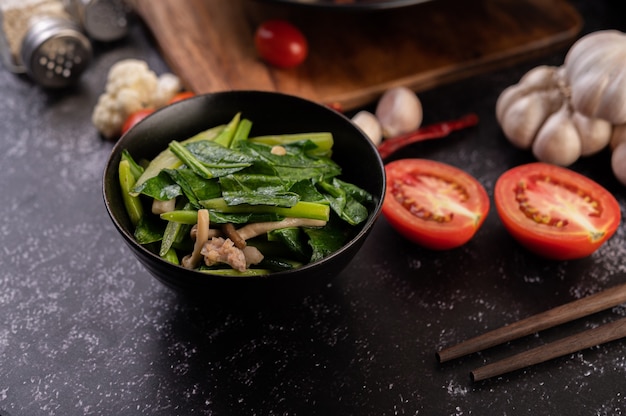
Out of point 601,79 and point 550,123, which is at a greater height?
point 601,79

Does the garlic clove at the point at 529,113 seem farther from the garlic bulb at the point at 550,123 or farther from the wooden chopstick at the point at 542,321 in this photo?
the wooden chopstick at the point at 542,321

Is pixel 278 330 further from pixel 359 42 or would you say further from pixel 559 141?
pixel 359 42

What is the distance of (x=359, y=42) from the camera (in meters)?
2.60

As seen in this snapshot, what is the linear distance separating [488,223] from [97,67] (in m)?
1.57

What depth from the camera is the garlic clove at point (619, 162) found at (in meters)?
2.05

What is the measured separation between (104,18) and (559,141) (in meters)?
1.72

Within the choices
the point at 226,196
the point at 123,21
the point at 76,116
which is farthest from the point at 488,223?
the point at 123,21

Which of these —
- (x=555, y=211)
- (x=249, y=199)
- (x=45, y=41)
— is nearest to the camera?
(x=249, y=199)

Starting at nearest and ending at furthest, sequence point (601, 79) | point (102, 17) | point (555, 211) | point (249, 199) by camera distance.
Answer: point (249, 199)
point (555, 211)
point (601, 79)
point (102, 17)

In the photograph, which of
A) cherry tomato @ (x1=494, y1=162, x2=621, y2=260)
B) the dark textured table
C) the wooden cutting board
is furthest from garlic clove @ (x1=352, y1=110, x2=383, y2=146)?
cherry tomato @ (x1=494, y1=162, x2=621, y2=260)

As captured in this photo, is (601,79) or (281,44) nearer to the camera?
(601,79)

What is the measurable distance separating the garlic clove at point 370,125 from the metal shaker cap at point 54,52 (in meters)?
1.02

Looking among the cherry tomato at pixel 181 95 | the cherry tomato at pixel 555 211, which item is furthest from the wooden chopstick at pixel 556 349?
the cherry tomato at pixel 181 95

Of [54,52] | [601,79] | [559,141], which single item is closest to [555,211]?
[559,141]
